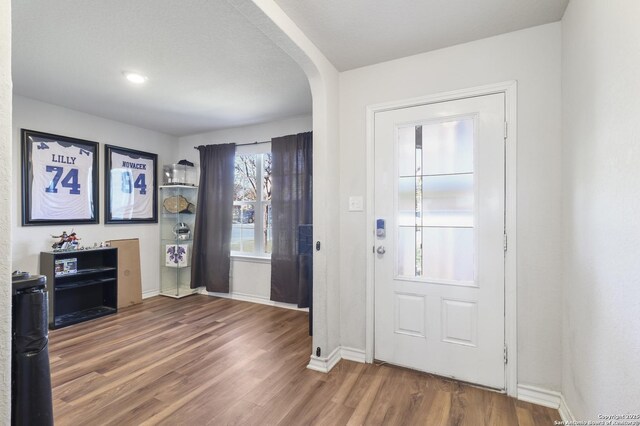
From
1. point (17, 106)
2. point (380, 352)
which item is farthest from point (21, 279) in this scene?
point (17, 106)

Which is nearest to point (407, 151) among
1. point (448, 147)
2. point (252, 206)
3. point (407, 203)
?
point (448, 147)

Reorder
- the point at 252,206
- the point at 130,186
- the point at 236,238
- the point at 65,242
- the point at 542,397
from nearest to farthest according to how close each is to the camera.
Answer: the point at 542,397 < the point at 65,242 < the point at 130,186 < the point at 252,206 < the point at 236,238

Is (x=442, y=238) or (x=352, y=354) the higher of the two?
(x=442, y=238)

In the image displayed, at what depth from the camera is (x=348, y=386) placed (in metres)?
2.10

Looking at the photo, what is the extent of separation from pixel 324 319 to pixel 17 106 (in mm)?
3900

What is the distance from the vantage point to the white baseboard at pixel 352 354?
2453 millimetres

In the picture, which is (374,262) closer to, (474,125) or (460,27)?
(474,125)

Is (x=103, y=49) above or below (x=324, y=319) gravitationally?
above

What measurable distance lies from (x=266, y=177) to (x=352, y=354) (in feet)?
8.76

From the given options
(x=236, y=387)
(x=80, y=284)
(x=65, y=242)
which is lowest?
(x=236, y=387)

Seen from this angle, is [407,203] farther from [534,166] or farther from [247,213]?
[247,213]

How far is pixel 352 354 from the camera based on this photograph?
2486mm

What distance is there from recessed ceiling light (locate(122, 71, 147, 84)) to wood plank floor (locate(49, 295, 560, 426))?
2489mm

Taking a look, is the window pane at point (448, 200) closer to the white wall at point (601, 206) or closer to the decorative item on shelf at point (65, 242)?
the white wall at point (601, 206)
